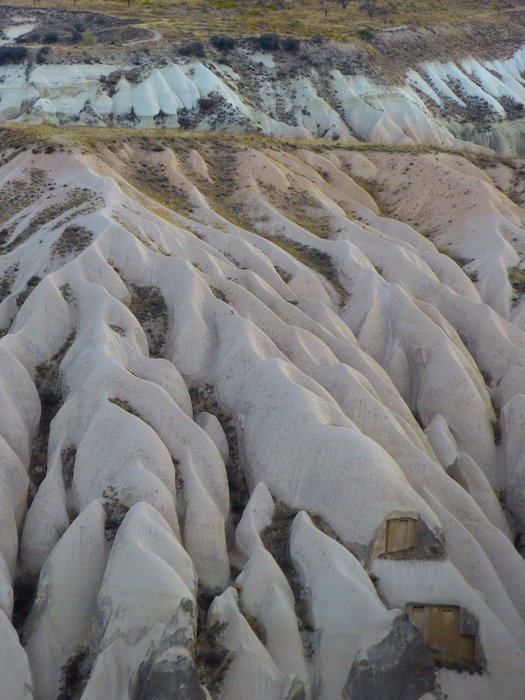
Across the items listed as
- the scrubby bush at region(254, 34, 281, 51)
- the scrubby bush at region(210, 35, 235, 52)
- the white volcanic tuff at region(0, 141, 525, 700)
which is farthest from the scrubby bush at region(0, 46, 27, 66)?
the white volcanic tuff at region(0, 141, 525, 700)

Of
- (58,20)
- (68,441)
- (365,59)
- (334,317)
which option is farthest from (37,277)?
(58,20)

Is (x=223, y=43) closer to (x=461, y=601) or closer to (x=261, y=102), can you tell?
(x=261, y=102)

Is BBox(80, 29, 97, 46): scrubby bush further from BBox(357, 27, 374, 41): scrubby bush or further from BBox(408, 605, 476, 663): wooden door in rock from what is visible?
BBox(408, 605, 476, 663): wooden door in rock

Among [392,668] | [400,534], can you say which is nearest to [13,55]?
[400,534]

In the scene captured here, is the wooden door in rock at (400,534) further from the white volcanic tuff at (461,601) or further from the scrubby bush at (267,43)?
the scrubby bush at (267,43)

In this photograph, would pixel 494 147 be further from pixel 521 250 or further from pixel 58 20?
pixel 58 20

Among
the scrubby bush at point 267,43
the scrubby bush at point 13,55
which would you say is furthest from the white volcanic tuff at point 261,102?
the scrubby bush at point 267,43
